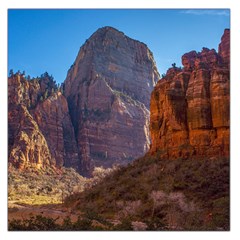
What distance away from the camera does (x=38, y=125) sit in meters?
82.9

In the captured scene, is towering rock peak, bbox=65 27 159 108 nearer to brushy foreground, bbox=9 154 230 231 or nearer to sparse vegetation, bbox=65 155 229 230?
brushy foreground, bbox=9 154 230 231

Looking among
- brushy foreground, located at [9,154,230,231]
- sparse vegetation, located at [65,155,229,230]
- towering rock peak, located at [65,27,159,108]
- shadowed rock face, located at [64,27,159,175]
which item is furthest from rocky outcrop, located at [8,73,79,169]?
sparse vegetation, located at [65,155,229,230]

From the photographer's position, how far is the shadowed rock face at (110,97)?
3499 inches

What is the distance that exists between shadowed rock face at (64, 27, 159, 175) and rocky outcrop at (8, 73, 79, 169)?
3399mm

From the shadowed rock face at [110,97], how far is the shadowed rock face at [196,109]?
4541 centimetres

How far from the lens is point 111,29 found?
338ft

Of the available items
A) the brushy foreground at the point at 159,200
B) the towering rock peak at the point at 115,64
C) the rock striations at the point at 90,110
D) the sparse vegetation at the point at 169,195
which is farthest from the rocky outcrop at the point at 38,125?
the sparse vegetation at the point at 169,195

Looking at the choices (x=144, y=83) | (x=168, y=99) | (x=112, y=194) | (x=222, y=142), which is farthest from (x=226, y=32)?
(x=144, y=83)

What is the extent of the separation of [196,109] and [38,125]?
167 feet

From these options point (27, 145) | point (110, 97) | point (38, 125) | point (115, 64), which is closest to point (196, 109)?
point (27, 145)

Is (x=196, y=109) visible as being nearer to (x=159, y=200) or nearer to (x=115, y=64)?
(x=159, y=200)

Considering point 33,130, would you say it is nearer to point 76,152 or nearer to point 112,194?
point 76,152

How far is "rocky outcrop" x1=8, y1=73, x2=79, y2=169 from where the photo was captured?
74.9 m

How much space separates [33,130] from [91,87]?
20.7 metres
